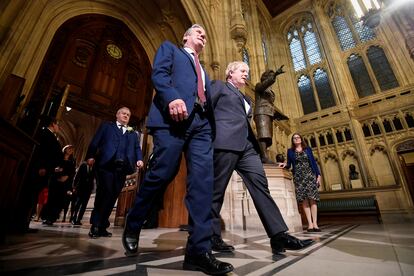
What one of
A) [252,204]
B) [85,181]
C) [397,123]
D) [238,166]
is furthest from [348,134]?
[85,181]

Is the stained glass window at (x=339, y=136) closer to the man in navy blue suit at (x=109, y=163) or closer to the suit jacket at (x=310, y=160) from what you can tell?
the suit jacket at (x=310, y=160)

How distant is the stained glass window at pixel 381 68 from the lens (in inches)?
498

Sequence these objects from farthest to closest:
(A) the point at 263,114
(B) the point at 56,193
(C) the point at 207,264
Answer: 1. (B) the point at 56,193
2. (A) the point at 263,114
3. (C) the point at 207,264

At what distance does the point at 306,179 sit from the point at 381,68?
47.2ft

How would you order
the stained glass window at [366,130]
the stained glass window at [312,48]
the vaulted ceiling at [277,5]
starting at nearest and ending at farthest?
the stained glass window at [366,130] → the stained glass window at [312,48] → the vaulted ceiling at [277,5]

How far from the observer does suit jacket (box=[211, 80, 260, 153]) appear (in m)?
1.63

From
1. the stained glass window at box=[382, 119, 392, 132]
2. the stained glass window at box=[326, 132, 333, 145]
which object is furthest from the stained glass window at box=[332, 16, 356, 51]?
the stained glass window at box=[326, 132, 333, 145]

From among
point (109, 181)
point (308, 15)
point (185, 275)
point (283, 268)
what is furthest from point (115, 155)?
point (308, 15)

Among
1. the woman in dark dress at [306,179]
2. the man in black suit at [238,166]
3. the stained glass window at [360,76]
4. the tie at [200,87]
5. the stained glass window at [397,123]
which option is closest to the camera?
the tie at [200,87]

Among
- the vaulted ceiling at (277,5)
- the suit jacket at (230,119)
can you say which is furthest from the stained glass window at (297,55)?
the suit jacket at (230,119)

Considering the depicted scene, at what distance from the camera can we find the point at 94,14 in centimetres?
548

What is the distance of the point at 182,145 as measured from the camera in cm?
124

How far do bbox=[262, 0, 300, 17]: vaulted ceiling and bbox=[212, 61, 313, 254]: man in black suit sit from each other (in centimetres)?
1957

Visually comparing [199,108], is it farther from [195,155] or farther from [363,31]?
[363,31]
